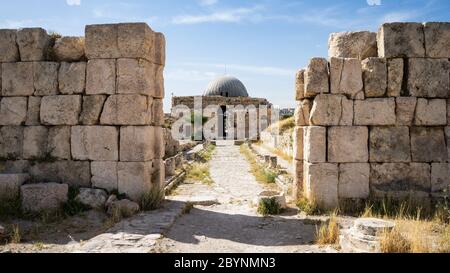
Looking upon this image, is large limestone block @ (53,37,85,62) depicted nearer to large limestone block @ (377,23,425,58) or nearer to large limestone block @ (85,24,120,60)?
large limestone block @ (85,24,120,60)

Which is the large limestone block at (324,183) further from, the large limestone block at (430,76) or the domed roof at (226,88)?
the domed roof at (226,88)

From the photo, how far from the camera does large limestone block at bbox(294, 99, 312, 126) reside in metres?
7.52

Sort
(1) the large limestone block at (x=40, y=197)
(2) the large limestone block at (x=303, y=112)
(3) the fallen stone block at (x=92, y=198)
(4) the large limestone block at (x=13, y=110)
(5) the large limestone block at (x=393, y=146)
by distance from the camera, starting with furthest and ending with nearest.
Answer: (4) the large limestone block at (x=13, y=110) < (2) the large limestone block at (x=303, y=112) < (5) the large limestone block at (x=393, y=146) < (3) the fallen stone block at (x=92, y=198) < (1) the large limestone block at (x=40, y=197)

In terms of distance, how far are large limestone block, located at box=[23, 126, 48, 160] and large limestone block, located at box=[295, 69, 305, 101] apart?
16.8 feet

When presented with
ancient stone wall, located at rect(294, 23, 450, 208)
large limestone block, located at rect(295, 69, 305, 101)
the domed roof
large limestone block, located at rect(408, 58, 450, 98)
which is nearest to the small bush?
ancient stone wall, located at rect(294, 23, 450, 208)

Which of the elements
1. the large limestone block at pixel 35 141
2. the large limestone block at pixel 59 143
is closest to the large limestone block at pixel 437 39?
the large limestone block at pixel 59 143

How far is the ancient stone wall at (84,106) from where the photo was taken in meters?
7.20

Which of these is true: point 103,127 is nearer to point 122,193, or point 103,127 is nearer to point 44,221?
point 122,193

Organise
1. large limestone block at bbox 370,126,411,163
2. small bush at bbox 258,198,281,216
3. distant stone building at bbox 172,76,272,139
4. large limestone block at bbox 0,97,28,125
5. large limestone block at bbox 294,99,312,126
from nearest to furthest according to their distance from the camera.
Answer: large limestone block at bbox 370,126,411,163 < small bush at bbox 258,198,281,216 < large limestone block at bbox 294,99,312,126 < large limestone block at bbox 0,97,28,125 < distant stone building at bbox 172,76,272,139

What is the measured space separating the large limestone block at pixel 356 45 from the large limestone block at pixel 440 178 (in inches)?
96.7

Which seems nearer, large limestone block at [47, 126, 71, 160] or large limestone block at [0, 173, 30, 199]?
large limestone block at [0, 173, 30, 199]

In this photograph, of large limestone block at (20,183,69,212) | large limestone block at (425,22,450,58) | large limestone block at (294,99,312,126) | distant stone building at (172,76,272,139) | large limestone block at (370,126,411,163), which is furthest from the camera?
distant stone building at (172,76,272,139)

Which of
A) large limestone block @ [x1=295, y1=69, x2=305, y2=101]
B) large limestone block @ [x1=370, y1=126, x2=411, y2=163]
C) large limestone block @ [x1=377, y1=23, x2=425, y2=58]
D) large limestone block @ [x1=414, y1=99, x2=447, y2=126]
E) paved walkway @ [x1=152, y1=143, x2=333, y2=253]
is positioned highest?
large limestone block @ [x1=377, y1=23, x2=425, y2=58]

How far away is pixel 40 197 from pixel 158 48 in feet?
11.9
